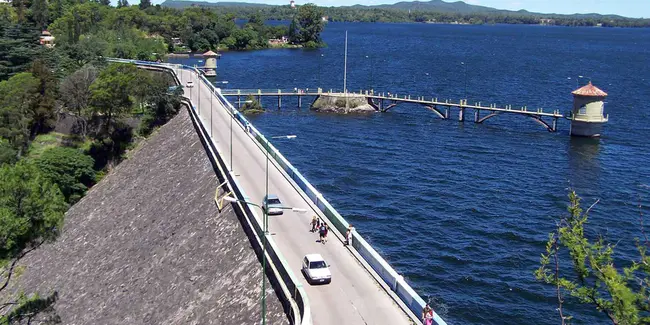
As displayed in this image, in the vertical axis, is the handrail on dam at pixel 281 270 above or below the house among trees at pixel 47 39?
below

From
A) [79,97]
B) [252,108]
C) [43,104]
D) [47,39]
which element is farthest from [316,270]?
[47,39]

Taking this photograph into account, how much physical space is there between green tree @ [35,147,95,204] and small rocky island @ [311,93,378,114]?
48809 millimetres

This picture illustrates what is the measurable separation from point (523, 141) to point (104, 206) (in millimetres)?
55355

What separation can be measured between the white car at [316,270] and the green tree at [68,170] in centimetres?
4299

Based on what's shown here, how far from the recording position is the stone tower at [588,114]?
91.8 metres

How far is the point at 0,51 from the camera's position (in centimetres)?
10444

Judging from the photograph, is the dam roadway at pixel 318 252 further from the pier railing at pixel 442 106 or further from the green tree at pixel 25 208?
the pier railing at pixel 442 106

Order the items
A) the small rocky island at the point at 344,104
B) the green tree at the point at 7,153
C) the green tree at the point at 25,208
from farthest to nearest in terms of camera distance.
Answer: the small rocky island at the point at 344,104 → the green tree at the point at 7,153 → the green tree at the point at 25,208

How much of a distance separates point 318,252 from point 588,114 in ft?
214

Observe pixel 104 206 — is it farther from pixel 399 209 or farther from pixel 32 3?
pixel 32 3

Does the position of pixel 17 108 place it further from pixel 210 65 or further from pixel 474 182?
pixel 210 65

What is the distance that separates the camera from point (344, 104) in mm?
114438

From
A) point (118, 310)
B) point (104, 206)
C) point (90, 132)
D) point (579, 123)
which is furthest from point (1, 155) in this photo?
point (579, 123)

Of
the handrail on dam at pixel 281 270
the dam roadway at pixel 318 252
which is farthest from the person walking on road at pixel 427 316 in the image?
the handrail on dam at pixel 281 270
